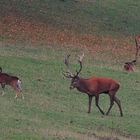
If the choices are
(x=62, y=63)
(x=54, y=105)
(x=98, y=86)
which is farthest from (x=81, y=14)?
(x=54, y=105)

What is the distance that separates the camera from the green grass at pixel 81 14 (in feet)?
123

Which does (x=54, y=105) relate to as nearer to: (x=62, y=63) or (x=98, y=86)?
(x=98, y=86)

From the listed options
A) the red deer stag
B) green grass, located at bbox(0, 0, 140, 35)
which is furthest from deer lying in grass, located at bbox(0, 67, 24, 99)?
green grass, located at bbox(0, 0, 140, 35)

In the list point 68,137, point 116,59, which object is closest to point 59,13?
point 116,59

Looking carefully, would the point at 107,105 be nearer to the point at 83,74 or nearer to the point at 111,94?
the point at 111,94

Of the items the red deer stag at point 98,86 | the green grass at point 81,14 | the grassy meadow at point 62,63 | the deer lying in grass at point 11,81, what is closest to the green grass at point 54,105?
the grassy meadow at point 62,63

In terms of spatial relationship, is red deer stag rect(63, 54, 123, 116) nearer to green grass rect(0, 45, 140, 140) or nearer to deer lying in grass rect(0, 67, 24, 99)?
green grass rect(0, 45, 140, 140)

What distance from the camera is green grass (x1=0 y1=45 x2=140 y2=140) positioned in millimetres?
15398

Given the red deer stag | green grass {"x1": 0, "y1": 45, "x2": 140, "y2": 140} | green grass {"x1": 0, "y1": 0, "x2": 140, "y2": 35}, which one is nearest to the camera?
green grass {"x1": 0, "y1": 45, "x2": 140, "y2": 140}

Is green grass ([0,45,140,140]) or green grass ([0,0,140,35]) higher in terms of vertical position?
green grass ([0,0,140,35])

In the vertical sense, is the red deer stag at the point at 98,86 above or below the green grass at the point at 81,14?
below

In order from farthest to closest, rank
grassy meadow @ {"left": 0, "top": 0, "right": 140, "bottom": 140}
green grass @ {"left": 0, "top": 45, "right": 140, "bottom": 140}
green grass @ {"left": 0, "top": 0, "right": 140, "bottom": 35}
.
Result: green grass @ {"left": 0, "top": 0, "right": 140, "bottom": 35} < grassy meadow @ {"left": 0, "top": 0, "right": 140, "bottom": 140} < green grass @ {"left": 0, "top": 45, "right": 140, "bottom": 140}

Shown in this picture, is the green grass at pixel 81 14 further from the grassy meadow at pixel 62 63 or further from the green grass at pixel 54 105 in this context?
the green grass at pixel 54 105

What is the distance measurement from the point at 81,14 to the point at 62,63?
13207 millimetres
